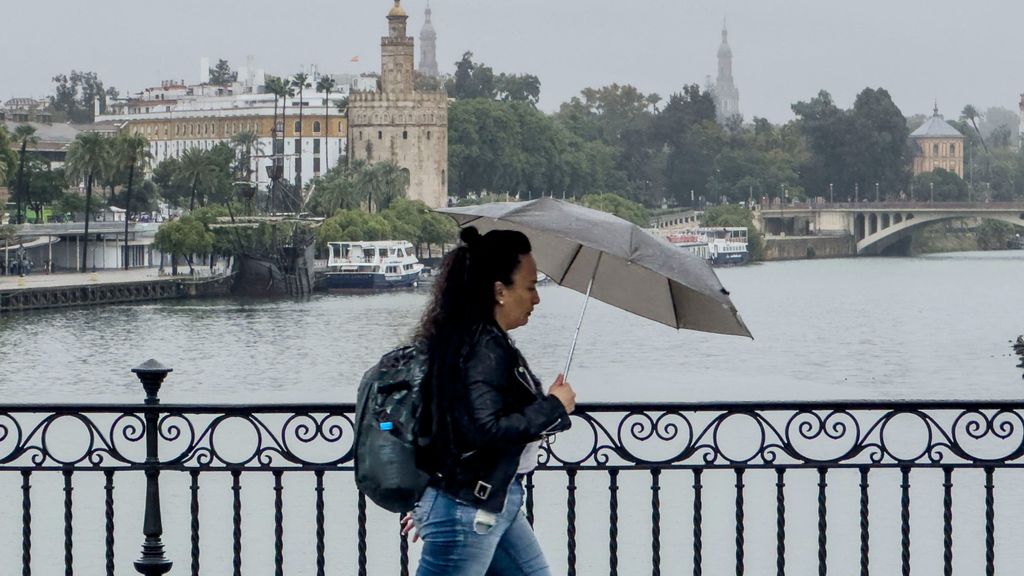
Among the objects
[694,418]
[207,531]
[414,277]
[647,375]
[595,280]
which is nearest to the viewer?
[595,280]

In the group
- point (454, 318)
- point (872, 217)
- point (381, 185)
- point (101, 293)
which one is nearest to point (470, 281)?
point (454, 318)

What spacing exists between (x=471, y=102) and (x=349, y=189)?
24.5 m

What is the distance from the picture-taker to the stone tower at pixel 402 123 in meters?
106

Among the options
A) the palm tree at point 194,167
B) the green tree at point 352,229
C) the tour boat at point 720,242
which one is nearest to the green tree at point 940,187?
the tour boat at point 720,242

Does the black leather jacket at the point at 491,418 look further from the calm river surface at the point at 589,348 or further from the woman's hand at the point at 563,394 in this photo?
the calm river surface at the point at 589,348

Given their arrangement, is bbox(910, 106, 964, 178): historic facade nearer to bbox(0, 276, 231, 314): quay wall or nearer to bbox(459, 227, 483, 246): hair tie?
bbox(0, 276, 231, 314): quay wall

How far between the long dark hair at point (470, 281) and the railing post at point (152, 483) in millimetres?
1556

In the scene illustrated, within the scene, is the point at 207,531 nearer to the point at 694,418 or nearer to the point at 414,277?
the point at 694,418

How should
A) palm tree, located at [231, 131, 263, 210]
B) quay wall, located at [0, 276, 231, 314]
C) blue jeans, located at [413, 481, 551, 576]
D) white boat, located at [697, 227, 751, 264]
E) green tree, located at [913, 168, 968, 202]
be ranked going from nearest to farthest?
blue jeans, located at [413, 481, 551, 576]
quay wall, located at [0, 276, 231, 314]
white boat, located at [697, 227, 751, 264]
palm tree, located at [231, 131, 263, 210]
green tree, located at [913, 168, 968, 202]

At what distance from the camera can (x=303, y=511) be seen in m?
22.9

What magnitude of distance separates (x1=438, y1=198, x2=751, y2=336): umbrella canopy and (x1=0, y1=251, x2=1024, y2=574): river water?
60 cm

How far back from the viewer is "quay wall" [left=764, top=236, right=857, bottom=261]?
116125 mm

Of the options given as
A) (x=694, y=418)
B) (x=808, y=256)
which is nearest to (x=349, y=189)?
(x=808, y=256)

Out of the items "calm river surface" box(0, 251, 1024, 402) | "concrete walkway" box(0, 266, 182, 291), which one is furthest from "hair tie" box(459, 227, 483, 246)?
"concrete walkway" box(0, 266, 182, 291)
